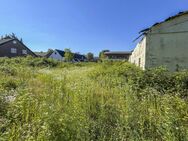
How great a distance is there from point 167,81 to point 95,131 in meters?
5.94

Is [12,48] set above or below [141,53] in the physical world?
above

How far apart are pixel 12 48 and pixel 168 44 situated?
41950 mm

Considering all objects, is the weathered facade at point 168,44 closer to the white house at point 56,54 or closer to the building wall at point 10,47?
the building wall at point 10,47

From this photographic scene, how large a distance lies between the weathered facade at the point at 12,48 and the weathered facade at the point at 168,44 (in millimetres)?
39657

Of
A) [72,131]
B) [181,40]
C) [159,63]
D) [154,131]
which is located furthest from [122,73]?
[72,131]

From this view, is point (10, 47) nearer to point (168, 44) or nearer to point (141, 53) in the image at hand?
point (141, 53)

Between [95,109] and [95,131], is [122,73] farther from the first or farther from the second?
[95,131]

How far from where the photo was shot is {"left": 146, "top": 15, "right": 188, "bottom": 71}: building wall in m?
14.3

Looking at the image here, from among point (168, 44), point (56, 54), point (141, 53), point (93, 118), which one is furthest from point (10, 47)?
point (93, 118)

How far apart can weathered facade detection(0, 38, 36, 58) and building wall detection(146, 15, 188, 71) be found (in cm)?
3985

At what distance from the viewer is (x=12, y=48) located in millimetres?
50156

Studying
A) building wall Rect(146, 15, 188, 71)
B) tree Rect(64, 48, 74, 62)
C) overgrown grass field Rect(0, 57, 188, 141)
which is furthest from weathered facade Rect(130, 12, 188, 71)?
tree Rect(64, 48, 74, 62)

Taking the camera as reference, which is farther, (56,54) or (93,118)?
(56,54)

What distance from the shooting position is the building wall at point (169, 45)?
563 inches
